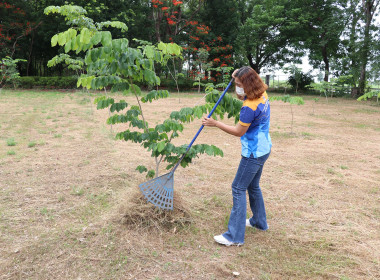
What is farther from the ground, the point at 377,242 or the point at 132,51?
the point at 132,51

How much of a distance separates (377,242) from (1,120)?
391 inches

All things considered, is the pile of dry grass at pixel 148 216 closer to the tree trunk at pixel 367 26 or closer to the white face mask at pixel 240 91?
the white face mask at pixel 240 91

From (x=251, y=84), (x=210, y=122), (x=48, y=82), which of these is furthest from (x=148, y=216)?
(x=48, y=82)

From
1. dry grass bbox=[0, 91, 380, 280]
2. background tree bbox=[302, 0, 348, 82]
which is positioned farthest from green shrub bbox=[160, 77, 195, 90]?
dry grass bbox=[0, 91, 380, 280]

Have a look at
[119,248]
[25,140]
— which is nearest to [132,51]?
[119,248]

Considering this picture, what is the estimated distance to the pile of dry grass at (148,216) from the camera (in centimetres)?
297

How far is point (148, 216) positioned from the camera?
2986mm

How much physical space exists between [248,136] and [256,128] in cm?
10

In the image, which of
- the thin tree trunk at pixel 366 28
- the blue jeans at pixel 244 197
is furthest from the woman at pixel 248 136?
the thin tree trunk at pixel 366 28

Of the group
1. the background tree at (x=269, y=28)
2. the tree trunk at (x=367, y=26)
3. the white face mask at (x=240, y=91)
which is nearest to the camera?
the white face mask at (x=240, y=91)

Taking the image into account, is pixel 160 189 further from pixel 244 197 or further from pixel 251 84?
pixel 251 84

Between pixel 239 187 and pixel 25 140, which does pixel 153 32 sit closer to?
pixel 25 140

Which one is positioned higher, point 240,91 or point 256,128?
point 240,91

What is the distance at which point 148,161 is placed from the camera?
17.4 ft
